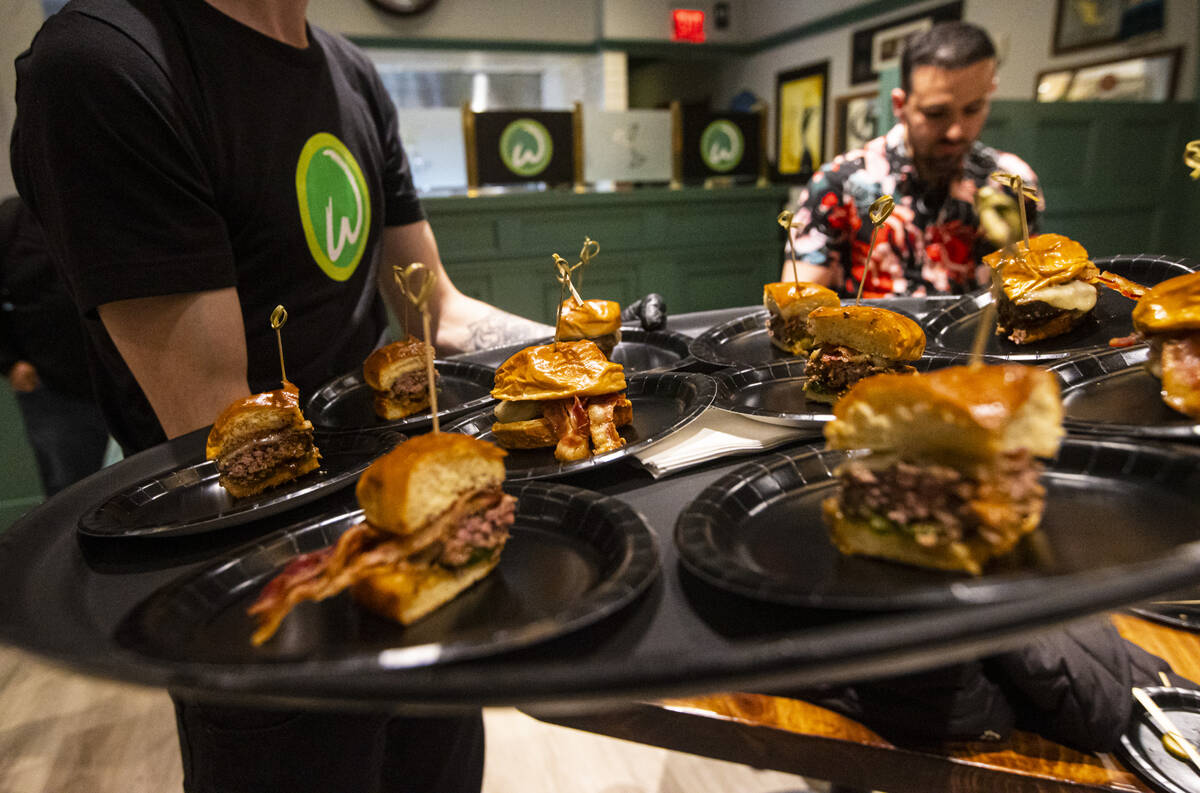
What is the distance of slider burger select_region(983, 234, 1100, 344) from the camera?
1.95 metres

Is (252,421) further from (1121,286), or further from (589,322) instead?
(1121,286)

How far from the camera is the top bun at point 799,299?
2305 mm

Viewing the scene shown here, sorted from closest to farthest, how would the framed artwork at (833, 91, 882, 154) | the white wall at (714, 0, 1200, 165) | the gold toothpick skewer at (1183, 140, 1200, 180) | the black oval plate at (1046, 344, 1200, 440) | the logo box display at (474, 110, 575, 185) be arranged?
the black oval plate at (1046, 344, 1200, 440), the gold toothpick skewer at (1183, 140, 1200, 180), the white wall at (714, 0, 1200, 165), the logo box display at (474, 110, 575, 185), the framed artwork at (833, 91, 882, 154)

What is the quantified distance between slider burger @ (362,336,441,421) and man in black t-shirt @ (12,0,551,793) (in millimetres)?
383

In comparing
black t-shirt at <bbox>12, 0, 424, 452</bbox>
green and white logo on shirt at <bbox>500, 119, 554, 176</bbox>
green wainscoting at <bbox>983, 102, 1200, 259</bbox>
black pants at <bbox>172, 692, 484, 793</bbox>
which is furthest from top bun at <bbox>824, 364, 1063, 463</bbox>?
green and white logo on shirt at <bbox>500, 119, 554, 176</bbox>

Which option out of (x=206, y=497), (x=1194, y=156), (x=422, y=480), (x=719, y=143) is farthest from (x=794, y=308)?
(x=719, y=143)

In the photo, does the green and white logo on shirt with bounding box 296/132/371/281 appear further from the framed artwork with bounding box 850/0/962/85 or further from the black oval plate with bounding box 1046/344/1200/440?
the framed artwork with bounding box 850/0/962/85

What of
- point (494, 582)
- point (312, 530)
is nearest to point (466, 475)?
point (494, 582)

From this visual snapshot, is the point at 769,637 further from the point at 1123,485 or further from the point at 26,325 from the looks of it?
the point at 26,325

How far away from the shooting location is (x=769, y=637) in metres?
0.91

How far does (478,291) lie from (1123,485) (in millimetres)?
6125

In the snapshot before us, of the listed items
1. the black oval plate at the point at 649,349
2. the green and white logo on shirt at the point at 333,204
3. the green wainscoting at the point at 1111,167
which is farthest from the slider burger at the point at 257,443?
the green wainscoting at the point at 1111,167

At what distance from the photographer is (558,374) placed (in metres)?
1.77

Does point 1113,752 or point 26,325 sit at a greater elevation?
point 26,325
